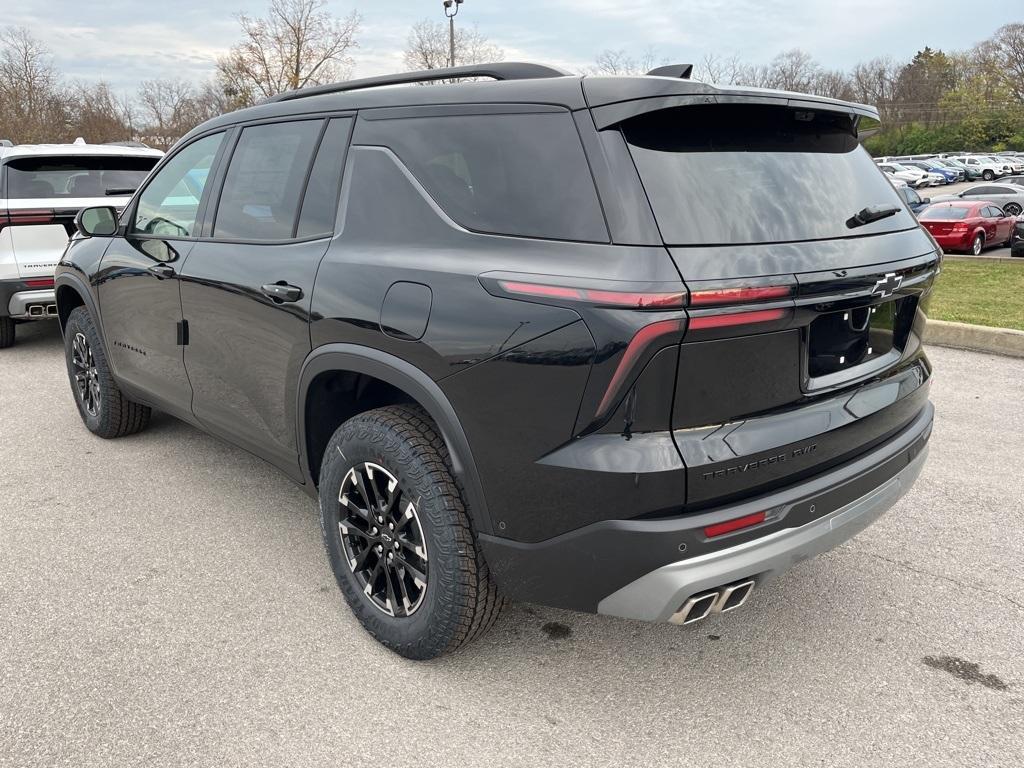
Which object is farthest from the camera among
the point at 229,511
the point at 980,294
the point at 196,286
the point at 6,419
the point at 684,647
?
the point at 980,294

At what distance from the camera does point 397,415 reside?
8.54 ft

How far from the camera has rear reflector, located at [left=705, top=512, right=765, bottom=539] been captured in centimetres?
210

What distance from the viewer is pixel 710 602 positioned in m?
2.17

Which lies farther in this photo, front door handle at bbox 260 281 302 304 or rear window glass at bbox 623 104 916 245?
front door handle at bbox 260 281 302 304

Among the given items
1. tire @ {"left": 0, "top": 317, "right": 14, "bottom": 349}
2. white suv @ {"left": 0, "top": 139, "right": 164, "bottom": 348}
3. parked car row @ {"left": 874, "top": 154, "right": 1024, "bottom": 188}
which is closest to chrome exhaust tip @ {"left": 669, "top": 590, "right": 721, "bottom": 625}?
white suv @ {"left": 0, "top": 139, "right": 164, "bottom": 348}

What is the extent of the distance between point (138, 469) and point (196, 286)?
1.45m

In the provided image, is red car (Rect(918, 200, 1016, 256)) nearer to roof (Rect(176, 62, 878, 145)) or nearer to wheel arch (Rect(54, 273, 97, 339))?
wheel arch (Rect(54, 273, 97, 339))

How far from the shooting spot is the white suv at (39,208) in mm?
6812

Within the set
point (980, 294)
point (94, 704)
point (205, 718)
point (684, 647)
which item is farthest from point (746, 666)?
point (980, 294)

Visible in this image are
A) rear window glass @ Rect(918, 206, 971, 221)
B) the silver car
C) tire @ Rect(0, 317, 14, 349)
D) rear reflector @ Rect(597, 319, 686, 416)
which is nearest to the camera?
rear reflector @ Rect(597, 319, 686, 416)

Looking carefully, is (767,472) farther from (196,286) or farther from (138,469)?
(138,469)

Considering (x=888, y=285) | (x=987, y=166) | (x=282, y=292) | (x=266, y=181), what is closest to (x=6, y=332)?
(x=266, y=181)

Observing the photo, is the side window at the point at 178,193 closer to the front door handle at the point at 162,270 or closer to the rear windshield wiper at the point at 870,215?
the front door handle at the point at 162,270

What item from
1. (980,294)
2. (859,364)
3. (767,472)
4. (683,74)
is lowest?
(980,294)
